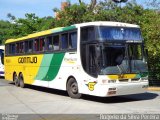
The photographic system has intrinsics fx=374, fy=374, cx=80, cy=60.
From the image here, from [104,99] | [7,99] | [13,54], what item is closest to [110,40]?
[104,99]

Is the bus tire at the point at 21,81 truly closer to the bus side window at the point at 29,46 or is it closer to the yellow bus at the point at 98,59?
the bus side window at the point at 29,46

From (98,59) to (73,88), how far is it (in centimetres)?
251

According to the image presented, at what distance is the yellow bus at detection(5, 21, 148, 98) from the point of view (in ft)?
46.2

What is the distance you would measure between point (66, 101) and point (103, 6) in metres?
12.9

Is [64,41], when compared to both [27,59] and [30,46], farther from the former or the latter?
[27,59]

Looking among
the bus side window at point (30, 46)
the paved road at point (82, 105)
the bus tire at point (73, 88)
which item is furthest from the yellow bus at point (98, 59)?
the bus side window at point (30, 46)

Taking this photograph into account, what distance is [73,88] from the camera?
16.0 m

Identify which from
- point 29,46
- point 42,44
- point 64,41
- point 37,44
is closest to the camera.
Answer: point 64,41

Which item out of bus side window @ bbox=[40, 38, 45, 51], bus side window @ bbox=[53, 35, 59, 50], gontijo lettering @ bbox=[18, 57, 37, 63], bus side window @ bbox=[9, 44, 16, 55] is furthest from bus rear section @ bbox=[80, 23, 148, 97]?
bus side window @ bbox=[9, 44, 16, 55]

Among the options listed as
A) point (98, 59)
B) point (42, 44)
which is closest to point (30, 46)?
point (42, 44)

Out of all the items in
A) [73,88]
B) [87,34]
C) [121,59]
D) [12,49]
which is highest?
[87,34]

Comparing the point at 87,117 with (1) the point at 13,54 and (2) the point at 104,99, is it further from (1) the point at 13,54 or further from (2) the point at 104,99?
(1) the point at 13,54

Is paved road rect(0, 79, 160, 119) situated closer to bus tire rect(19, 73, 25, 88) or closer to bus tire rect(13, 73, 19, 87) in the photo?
bus tire rect(19, 73, 25, 88)

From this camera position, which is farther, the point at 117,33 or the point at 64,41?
the point at 64,41
